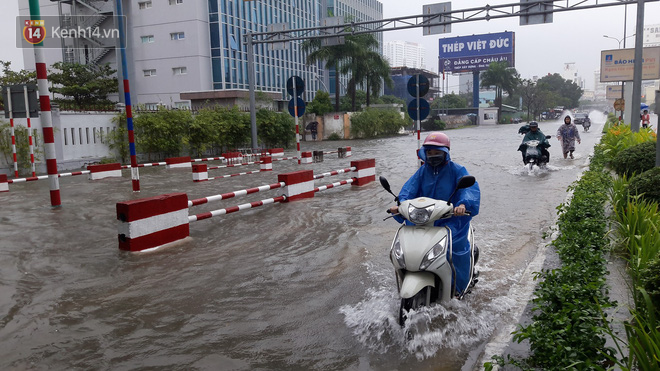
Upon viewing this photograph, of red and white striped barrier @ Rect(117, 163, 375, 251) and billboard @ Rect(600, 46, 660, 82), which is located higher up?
billboard @ Rect(600, 46, 660, 82)

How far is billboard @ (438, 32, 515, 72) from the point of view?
63562 millimetres

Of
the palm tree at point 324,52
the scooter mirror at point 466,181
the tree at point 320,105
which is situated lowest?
the scooter mirror at point 466,181

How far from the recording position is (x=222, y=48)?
138ft

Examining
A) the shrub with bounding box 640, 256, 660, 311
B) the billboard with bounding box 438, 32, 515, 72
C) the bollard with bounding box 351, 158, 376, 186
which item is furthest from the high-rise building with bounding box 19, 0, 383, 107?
the shrub with bounding box 640, 256, 660, 311

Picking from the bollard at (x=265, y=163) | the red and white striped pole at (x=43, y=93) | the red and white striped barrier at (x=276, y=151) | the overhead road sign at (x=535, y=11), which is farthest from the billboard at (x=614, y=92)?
the red and white striped pole at (x=43, y=93)

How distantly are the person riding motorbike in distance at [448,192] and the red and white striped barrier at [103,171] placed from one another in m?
13.8

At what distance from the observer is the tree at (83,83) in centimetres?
3581

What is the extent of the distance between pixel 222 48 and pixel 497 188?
112ft

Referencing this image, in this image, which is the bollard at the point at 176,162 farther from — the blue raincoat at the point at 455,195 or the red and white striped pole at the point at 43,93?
the blue raincoat at the point at 455,195

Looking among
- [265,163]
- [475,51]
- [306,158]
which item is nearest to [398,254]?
[265,163]

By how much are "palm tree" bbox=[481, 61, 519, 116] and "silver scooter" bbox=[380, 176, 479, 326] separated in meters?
84.4

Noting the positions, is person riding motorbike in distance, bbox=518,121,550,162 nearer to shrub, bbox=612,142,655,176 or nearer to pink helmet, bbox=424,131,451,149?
shrub, bbox=612,142,655,176

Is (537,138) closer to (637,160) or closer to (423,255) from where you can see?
(637,160)

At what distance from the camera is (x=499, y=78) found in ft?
279
